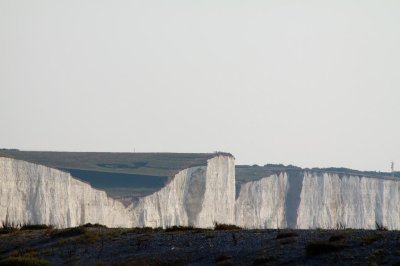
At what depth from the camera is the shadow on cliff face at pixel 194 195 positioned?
333 feet

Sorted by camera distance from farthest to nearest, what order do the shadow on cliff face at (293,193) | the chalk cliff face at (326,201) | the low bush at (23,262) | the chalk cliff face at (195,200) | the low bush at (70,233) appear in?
the shadow on cliff face at (293,193)
the chalk cliff face at (326,201)
the chalk cliff face at (195,200)
the low bush at (70,233)
the low bush at (23,262)

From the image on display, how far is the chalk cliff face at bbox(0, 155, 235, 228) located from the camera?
83.5m

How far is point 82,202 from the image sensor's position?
88125 mm

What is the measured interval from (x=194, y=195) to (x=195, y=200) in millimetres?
405

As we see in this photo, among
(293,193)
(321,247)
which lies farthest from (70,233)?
(293,193)

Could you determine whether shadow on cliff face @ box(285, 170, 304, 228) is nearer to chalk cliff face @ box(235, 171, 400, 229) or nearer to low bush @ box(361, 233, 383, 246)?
chalk cliff face @ box(235, 171, 400, 229)

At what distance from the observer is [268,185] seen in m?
122

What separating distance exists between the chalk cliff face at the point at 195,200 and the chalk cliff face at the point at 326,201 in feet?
51.4

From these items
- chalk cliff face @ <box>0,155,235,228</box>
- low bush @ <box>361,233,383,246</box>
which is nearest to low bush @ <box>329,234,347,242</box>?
low bush @ <box>361,233,383,246</box>

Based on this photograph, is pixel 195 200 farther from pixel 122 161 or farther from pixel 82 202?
pixel 122 161

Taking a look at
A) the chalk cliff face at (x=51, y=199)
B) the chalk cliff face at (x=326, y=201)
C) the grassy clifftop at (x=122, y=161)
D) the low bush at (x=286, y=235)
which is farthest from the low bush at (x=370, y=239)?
the chalk cliff face at (x=326, y=201)

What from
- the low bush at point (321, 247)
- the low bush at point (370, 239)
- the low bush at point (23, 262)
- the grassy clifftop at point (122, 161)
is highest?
the grassy clifftop at point (122, 161)

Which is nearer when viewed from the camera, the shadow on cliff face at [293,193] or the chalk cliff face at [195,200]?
the chalk cliff face at [195,200]

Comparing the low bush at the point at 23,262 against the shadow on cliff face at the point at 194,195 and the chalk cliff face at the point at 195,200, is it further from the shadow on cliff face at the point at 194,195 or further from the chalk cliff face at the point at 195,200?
the shadow on cliff face at the point at 194,195
